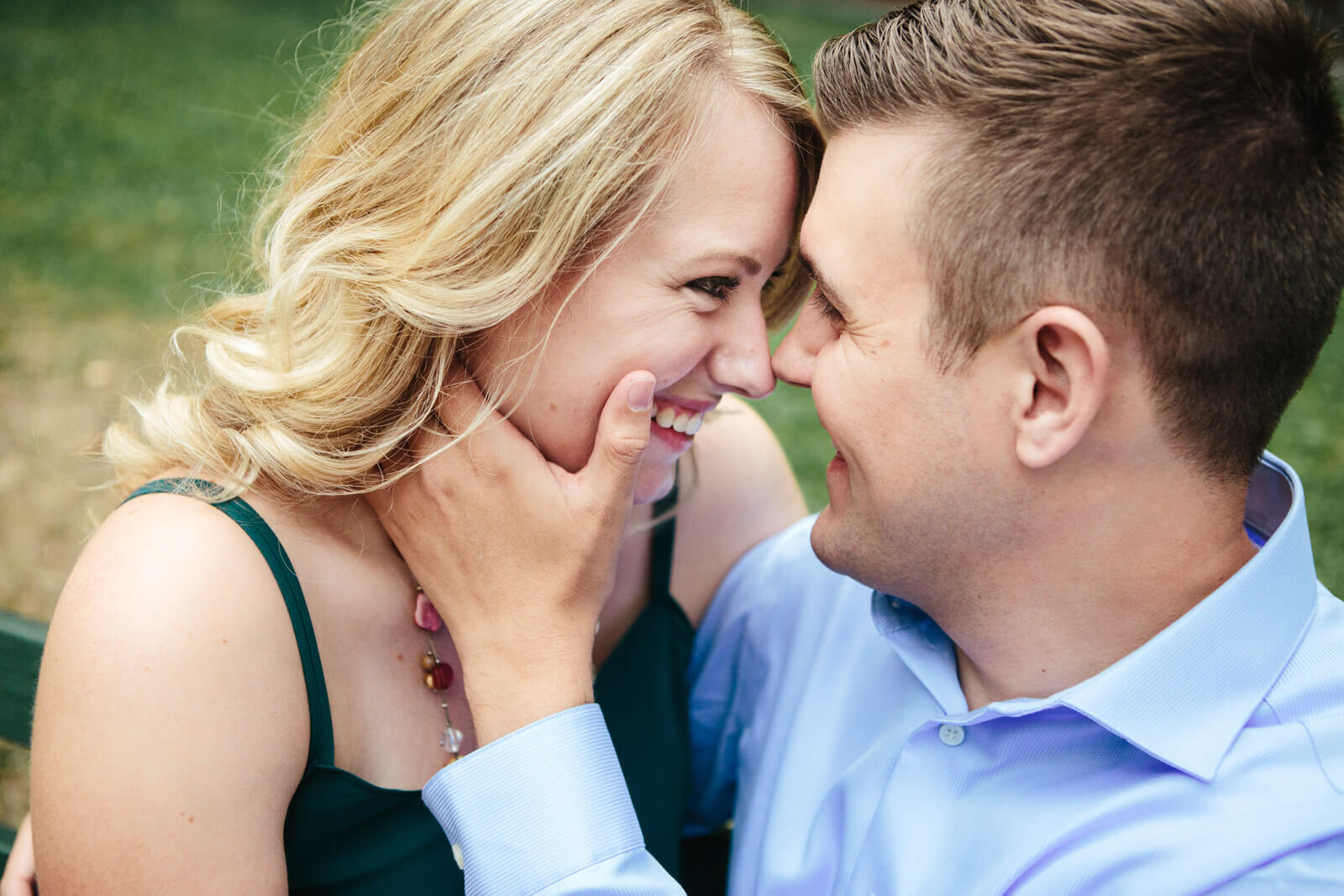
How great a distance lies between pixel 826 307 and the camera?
2424mm

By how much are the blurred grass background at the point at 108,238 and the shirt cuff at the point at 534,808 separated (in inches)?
54.5

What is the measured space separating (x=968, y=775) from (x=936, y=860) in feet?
0.61

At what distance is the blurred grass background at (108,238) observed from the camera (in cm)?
523

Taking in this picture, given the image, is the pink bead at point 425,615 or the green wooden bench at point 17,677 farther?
the green wooden bench at point 17,677

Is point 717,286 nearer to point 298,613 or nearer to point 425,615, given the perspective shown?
point 425,615

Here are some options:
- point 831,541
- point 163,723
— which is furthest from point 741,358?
point 163,723

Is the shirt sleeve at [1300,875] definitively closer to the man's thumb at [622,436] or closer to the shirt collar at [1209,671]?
the shirt collar at [1209,671]

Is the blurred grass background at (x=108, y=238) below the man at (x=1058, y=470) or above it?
above

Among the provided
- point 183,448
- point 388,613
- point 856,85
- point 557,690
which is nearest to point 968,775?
point 557,690

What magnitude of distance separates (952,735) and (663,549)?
3.27 feet

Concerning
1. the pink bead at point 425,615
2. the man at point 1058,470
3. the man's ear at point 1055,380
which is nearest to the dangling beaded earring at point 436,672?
the pink bead at point 425,615

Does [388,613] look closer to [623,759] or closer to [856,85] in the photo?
[623,759]

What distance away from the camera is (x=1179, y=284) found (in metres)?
1.94

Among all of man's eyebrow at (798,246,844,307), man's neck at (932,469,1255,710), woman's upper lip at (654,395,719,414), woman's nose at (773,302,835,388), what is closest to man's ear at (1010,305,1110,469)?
man's neck at (932,469,1255,710)
